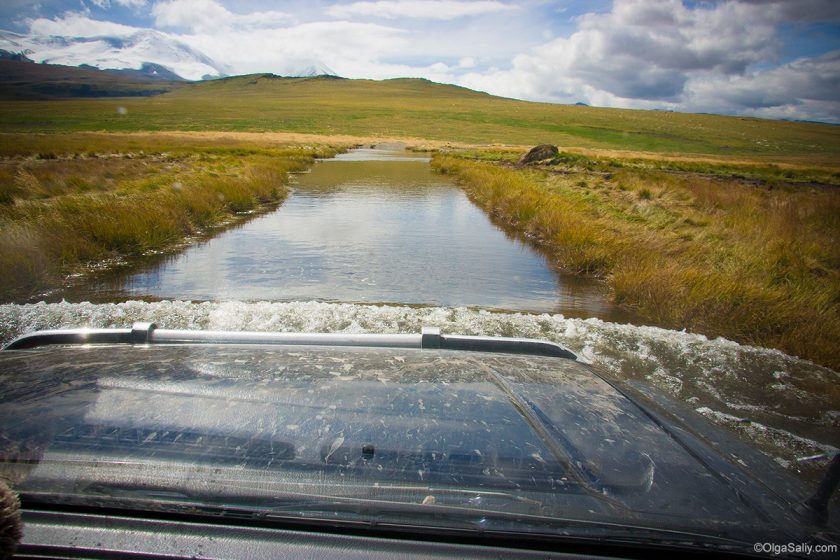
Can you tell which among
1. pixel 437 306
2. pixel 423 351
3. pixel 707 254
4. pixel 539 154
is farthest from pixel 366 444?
pixel 539 154

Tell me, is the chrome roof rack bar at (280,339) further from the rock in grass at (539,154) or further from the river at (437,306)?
the rock in grass at (539,154)

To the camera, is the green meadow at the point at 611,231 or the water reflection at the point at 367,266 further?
the water reflection at the point at 367,266

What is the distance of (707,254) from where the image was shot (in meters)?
8.84

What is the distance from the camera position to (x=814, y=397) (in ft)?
13.9

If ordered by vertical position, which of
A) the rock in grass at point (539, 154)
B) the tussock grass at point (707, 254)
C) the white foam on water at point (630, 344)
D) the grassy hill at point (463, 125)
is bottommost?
the white foam on water at point (630, 344)

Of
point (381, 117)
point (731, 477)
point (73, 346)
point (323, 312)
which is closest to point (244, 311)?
point (323, 312)

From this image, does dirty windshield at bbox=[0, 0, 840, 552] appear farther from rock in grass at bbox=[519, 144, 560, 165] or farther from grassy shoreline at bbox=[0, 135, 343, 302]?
rock in grass at bbox=[519, 144, 560, 165]

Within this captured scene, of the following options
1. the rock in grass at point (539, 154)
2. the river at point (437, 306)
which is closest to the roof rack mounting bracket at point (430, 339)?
the river at point (437, 306)

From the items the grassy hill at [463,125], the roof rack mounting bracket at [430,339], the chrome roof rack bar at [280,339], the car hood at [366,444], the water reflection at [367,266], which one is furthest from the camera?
the grassy hill at [463,125]

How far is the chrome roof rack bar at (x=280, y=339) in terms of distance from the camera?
6.67 feet

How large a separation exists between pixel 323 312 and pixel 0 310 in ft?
13.4

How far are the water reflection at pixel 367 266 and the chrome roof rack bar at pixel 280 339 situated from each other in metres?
4.55

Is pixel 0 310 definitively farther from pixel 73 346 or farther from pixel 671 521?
pixel 671 521

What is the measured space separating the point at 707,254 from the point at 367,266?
6.75 m
